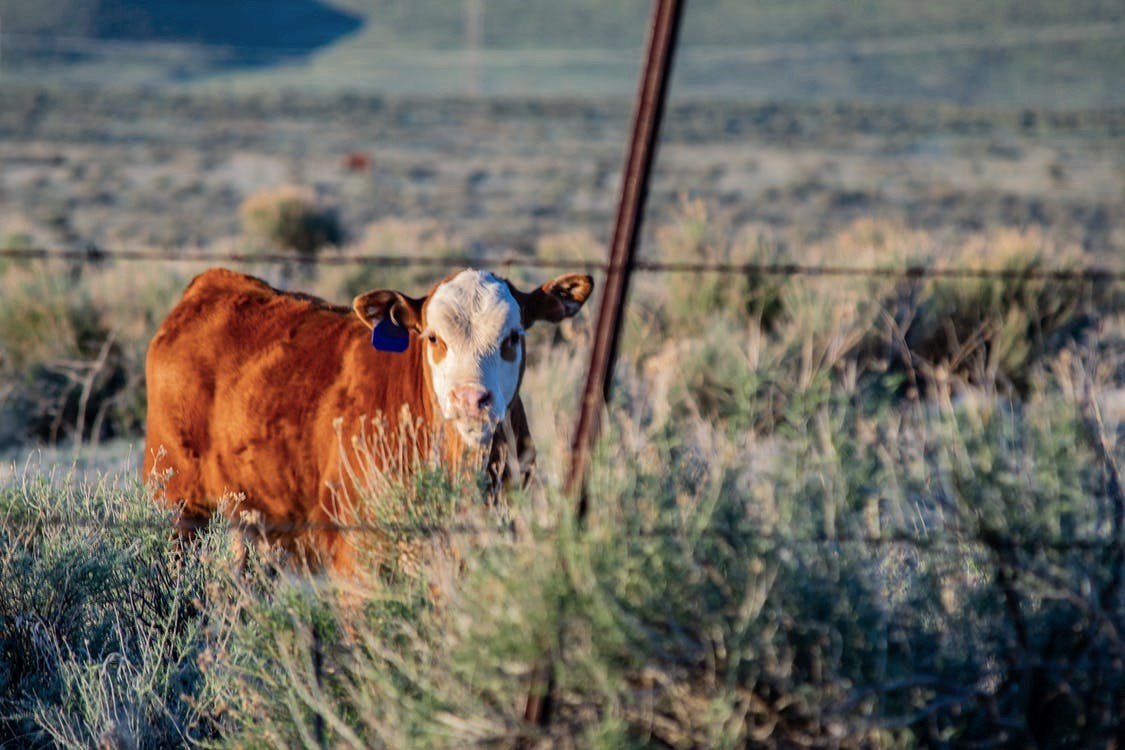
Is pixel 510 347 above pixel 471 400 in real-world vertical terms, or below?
above

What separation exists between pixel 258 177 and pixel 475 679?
115 feet

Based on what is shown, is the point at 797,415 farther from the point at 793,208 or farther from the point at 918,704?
the point at 793,208

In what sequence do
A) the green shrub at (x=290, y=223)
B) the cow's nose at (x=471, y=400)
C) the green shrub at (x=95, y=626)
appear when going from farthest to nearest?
the green shrub at (x=290, y=223), the cow's nose at (x=471, y=400), the green shrub at (x=95, y=626)

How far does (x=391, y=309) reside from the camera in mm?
5262

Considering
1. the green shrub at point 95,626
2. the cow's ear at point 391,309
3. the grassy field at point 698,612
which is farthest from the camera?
the cow's ear at point 391,309

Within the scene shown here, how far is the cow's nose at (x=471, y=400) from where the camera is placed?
471 centimetres

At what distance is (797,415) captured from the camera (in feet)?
10.8

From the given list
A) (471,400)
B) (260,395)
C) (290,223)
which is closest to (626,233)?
(471,400)

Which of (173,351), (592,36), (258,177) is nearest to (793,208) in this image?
Answer: (258,177)

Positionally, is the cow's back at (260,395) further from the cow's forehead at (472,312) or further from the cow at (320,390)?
the cow's forehead at (472,312)

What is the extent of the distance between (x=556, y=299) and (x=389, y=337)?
778mm

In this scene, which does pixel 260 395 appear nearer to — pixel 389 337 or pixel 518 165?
pixel 389 337

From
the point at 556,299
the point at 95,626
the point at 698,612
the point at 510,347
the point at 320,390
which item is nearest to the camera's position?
the point at 698,612

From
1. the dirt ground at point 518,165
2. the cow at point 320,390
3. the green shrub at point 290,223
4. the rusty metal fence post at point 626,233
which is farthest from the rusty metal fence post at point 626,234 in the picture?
the green shrub at point 290,223
